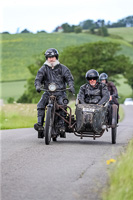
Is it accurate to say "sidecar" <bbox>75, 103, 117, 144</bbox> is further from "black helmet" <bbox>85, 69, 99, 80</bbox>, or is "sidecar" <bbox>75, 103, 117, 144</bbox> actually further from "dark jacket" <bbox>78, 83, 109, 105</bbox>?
"black helmet" <bbox>85, 69, 99, 80</bbox>

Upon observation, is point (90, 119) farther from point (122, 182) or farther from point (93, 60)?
point (93, 60)

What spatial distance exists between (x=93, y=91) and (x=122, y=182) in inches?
243

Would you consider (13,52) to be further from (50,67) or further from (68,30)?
(50,67)

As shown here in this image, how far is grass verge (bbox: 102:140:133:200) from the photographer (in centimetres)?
495

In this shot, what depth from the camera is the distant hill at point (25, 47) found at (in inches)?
4178

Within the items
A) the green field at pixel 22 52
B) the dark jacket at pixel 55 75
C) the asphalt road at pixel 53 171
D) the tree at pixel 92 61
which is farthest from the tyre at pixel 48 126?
the tree at pixel 92 61

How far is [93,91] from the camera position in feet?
38.4

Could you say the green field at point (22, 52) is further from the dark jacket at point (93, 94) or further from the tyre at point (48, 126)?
the tyre at point (48, 126)

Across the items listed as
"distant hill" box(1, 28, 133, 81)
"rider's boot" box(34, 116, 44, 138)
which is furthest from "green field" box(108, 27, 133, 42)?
"rider's boot" box(34, 116, 44, 138)

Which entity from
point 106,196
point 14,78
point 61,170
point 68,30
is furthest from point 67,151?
point 68,30

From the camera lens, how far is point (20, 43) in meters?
123

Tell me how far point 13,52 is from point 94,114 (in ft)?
354

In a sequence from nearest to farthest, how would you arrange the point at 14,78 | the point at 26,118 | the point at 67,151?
the point at 67,151 → the point at 26,118 → the point at 14,78

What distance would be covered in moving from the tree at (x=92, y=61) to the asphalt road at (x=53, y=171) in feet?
292
